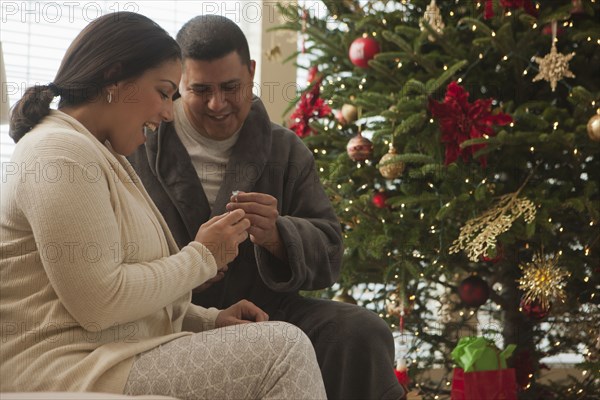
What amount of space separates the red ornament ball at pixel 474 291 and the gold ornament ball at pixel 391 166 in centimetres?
49

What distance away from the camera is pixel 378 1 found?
319 centimetres

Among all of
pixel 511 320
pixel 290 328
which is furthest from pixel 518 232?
pixel 290 328

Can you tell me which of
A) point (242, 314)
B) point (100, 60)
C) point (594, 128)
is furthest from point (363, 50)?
point (100, 60)

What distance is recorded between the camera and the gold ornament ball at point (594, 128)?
2547 mm

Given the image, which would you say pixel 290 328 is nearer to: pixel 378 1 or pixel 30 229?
pixel 30 229

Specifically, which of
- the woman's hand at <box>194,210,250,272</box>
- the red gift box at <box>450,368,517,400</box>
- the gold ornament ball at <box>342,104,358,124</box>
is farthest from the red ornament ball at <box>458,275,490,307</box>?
the woman's hand at <box>194,210,250,272</box>

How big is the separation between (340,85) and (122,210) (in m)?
1.87

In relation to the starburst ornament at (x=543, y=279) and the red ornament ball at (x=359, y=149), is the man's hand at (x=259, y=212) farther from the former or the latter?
the starburst ornament at (x=543, y=279)

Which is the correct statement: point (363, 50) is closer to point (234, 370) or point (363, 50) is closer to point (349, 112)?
point (349, 112)

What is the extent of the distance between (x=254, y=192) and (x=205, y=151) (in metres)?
0.22

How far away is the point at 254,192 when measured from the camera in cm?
197

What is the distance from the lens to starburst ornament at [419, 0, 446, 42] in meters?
2.87

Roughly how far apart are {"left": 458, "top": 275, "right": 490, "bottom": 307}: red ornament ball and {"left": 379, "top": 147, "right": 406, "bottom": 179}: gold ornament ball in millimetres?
494

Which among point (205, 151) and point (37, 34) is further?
point (37, 34)
